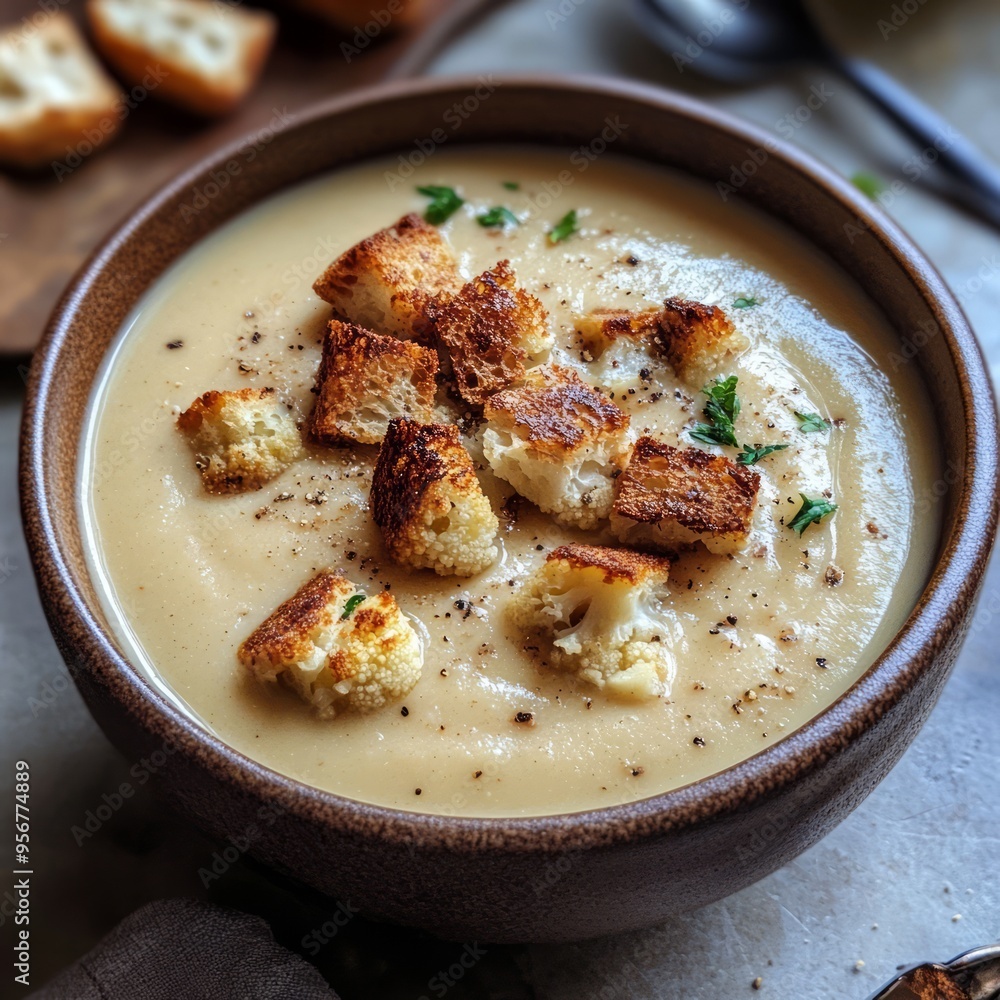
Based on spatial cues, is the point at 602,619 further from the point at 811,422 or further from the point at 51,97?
the point at 51,97

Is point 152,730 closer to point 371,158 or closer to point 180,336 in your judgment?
point 180,336

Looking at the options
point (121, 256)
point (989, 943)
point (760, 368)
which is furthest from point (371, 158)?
point (989, 943)

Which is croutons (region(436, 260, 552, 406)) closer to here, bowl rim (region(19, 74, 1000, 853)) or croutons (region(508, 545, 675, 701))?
croutons (region(508, 545, 675, 701))

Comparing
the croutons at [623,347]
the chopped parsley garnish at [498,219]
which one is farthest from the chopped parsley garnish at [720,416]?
the chopped parsley garnish at [498,219]

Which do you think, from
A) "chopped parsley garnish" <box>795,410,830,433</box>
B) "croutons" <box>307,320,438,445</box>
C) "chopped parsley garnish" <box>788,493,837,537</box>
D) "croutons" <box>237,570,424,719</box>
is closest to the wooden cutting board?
"croutons" <box>307,320,438,445</box>

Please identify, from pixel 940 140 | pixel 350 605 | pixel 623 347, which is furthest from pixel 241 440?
pixel 940 140

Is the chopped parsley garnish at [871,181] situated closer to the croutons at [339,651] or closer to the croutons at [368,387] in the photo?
the croutons at [368,387]
